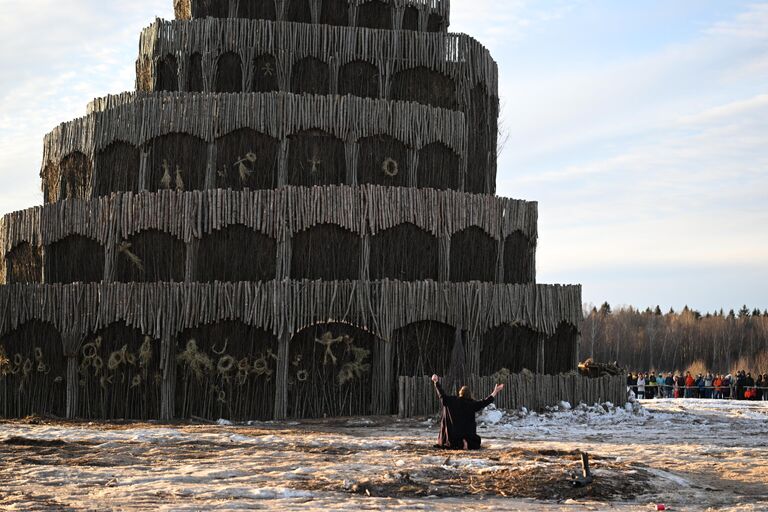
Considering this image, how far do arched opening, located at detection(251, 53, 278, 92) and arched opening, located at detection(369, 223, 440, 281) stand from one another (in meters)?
7.28

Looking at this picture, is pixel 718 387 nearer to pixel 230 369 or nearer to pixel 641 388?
pixel 641 388

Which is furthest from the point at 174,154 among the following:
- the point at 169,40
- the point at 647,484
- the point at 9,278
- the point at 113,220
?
the point at 647,484

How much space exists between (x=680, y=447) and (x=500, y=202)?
37.0 feet

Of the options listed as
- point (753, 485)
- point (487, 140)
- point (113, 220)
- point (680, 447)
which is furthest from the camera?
point (487, 140)

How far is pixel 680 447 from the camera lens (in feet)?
55.7

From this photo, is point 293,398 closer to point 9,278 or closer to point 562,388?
point 562,388

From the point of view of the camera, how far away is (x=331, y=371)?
80.2ft

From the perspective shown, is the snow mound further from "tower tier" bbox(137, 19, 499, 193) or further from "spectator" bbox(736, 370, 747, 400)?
"spectator" bbox(736, 370, 747, 400)

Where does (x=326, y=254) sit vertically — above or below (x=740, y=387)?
above

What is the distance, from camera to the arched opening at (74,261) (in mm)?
26984

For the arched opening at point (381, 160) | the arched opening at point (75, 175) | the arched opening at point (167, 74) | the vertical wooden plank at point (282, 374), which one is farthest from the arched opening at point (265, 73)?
the vertical wooden plank at point (282, 374)

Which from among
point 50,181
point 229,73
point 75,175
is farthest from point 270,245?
point 50,181

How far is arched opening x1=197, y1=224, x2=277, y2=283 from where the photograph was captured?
84.2 ft

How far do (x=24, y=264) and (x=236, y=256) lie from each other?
7.53 m
